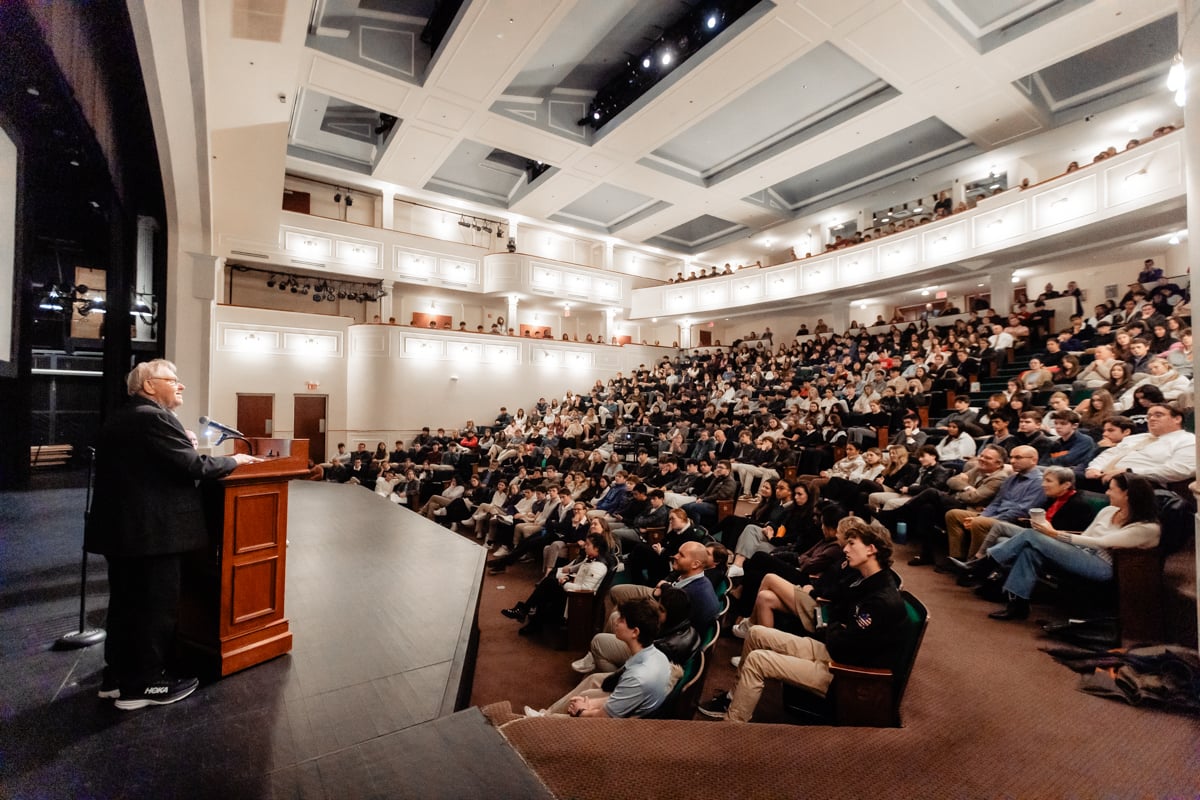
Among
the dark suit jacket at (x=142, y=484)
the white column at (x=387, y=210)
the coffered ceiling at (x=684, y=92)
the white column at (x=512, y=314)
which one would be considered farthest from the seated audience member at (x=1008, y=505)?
the white column at (x=387, y=210)

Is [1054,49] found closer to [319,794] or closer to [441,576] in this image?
[441,576]

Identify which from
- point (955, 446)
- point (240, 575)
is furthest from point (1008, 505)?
point (240, 575)

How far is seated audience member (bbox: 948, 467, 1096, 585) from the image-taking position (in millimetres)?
2812

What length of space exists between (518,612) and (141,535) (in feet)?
8.88

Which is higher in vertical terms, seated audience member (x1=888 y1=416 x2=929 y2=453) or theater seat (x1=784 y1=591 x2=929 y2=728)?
seated audience member (x1=888 y1=416 x2=929 y2=453)

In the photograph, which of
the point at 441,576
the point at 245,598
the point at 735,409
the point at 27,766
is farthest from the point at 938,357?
the point at 27,766

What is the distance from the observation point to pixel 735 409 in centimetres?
809

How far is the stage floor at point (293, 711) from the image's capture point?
115 centimetres

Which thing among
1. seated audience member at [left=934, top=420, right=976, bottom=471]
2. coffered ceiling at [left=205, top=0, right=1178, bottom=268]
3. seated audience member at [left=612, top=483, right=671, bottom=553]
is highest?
coffered ceiling at [left=205, top=0, right=1178, bottom=268]

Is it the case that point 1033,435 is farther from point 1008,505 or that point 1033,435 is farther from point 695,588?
point 695,588

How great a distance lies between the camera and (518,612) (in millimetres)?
3764

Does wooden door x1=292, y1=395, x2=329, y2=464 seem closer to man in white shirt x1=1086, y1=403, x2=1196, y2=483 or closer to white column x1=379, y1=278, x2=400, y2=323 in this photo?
white column x1=379, y1=278, x2=400, y2=323

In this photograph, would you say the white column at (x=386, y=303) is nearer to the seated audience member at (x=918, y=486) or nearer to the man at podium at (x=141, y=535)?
the seated audience member at (x=918, y=486)

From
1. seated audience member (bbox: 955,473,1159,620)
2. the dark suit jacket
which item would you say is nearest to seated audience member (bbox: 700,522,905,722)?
seated audience member (bbox: 955,473,1159,620)
